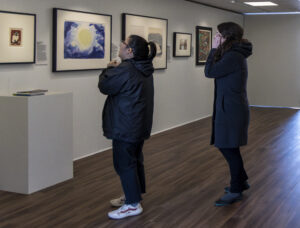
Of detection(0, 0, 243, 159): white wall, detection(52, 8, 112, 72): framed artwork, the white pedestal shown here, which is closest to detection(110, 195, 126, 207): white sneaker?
the white pedestal

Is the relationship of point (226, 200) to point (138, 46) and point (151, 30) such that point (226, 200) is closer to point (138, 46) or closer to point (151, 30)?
point (138, 46)

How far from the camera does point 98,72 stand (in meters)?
6.91

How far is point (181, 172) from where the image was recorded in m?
5.82

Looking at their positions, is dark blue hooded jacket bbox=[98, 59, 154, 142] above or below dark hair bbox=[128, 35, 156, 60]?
below

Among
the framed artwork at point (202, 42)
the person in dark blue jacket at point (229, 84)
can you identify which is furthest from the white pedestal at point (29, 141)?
the framed artwork at point (202, 42)

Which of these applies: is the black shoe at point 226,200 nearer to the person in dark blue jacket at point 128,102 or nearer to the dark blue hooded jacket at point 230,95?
the dark blue hooded jacket at point 230,95

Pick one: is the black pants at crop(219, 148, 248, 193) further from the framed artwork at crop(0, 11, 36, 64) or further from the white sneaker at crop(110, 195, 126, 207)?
the framed artwork at crop(0, 11, 36, 64)

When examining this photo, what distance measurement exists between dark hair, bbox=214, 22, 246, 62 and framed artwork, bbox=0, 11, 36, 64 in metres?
2.31

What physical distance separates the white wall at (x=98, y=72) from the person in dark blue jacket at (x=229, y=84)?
7.71 feet

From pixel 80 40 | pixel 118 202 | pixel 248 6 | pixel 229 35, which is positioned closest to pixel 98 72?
pixel 80 40

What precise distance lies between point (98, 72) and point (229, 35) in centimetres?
304

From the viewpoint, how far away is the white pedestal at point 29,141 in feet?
15.6

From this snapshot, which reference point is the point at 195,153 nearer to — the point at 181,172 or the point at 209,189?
the point at 181,172

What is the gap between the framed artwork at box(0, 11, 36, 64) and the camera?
509cm
